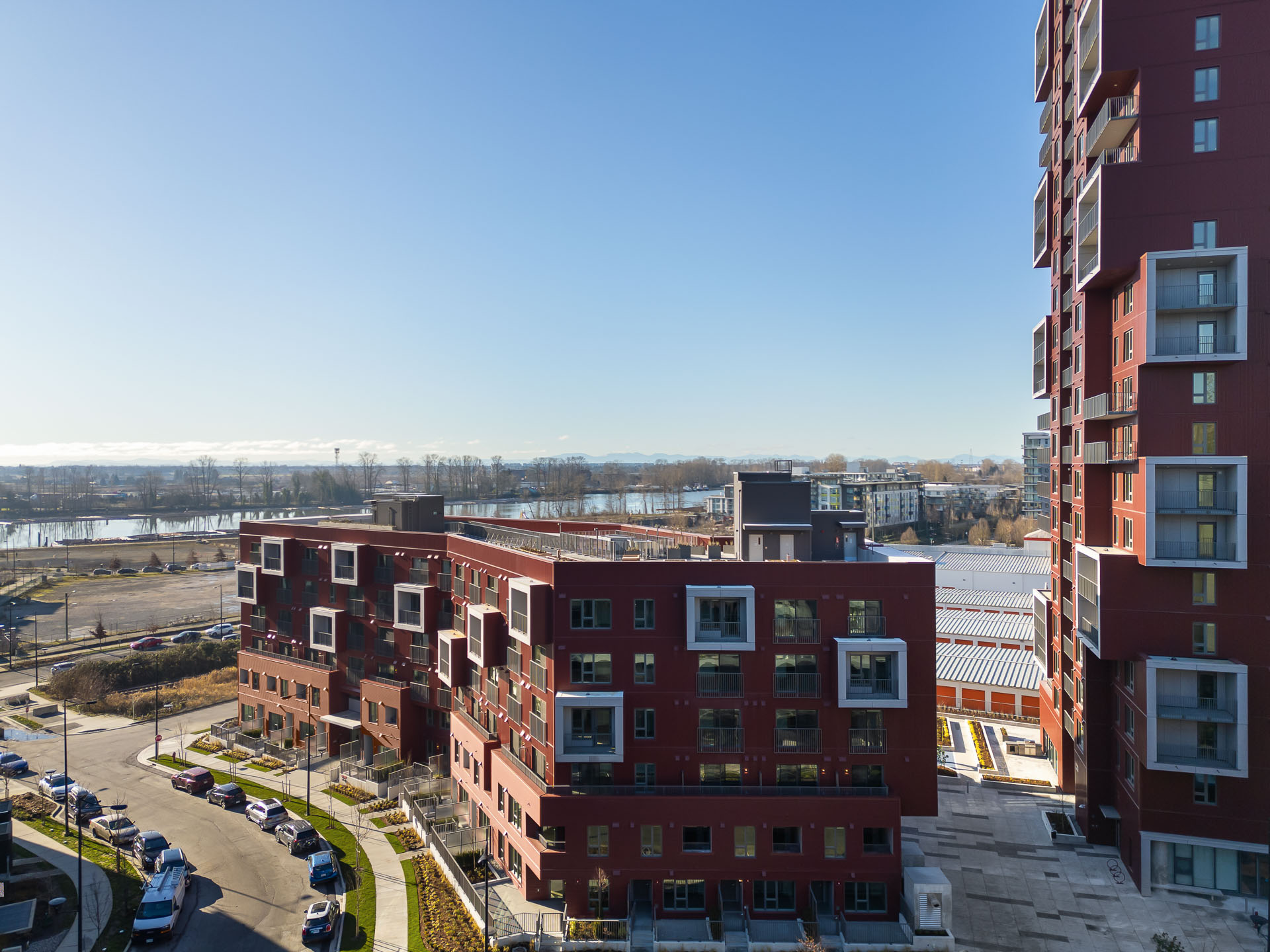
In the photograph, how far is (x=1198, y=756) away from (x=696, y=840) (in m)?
19.9

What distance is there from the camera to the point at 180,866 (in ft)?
100

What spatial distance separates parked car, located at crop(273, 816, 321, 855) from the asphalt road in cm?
39

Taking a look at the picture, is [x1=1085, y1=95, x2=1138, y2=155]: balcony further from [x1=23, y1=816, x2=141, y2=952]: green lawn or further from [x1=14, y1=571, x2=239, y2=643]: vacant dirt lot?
[x1=14, y1=571, x2=239, y2=643]: vacant dirt lot

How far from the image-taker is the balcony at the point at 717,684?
90.6ft

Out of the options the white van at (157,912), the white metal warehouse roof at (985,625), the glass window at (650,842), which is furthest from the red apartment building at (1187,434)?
the white van at (157,912)

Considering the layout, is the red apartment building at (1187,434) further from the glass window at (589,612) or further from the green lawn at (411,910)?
the green lawn at (411,910)

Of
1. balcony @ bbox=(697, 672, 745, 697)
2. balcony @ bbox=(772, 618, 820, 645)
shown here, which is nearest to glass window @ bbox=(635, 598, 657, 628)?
balcony @ bbox=(697, 672, 745, 697)

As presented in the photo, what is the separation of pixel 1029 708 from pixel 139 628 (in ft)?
284

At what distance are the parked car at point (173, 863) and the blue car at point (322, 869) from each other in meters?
4.87

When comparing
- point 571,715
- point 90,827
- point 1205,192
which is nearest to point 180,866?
point 90,827

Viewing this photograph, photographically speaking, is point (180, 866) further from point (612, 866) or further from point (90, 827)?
point (612, 866)

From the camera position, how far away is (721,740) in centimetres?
2764

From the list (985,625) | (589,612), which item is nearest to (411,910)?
(589,612)

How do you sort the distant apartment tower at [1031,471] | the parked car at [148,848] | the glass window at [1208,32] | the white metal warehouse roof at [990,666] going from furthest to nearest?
the distant apartment tower at [1031,471] < the white metal warehouse roof at [990,666] < the parked car at [148,848] < the glass window at [1208,32]
